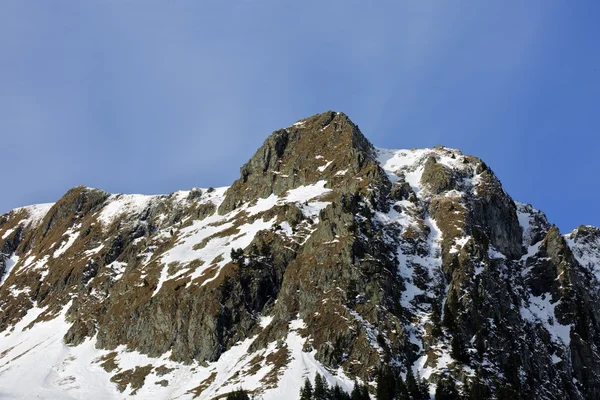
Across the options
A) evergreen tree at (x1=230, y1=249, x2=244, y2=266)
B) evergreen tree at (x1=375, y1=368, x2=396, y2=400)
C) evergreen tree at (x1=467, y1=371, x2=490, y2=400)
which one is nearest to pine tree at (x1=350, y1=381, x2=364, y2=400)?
evergreen tree at (x1=375, y1=368, x2=396, y2=400)

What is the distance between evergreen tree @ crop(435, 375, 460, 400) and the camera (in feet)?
403

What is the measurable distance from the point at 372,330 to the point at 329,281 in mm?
19622

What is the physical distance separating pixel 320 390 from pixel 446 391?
2485cm

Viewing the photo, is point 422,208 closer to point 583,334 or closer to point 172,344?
point 583,334

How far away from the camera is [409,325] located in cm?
14500

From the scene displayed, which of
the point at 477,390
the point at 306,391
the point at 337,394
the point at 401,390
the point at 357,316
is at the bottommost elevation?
the point at 306,391

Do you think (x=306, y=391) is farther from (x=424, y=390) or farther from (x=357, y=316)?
(x=357, y=316)

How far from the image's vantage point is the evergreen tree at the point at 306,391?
Answer: 119938 millimetres

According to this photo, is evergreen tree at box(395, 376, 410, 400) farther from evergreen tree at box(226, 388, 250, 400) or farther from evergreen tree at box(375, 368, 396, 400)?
evergreen tree at box(226, 388, 250, 400)

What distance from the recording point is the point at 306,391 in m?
121

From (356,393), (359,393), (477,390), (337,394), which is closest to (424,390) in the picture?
(477,390)

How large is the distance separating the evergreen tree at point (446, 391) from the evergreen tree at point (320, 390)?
2123cm

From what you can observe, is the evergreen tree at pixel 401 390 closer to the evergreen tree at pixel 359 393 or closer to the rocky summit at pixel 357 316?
the rocky summit at pixel 357 316

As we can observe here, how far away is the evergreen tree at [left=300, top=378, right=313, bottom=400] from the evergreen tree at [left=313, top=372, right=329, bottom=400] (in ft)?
3.74
